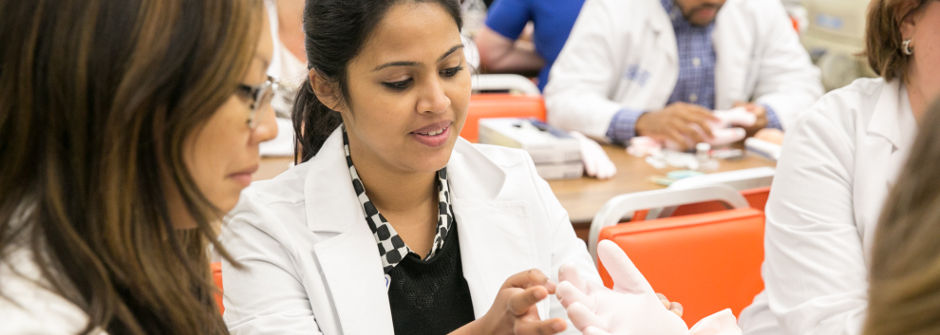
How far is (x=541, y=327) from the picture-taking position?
3.81 ft

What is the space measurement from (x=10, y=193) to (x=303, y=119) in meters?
0.82

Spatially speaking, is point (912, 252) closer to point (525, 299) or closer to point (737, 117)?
point (525, 299)

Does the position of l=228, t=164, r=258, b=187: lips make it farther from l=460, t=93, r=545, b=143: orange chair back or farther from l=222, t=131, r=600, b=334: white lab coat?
l=460, t=93, r=545, b=143: orange chair back

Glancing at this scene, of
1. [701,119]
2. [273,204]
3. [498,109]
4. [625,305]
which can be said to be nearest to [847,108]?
[625,305]

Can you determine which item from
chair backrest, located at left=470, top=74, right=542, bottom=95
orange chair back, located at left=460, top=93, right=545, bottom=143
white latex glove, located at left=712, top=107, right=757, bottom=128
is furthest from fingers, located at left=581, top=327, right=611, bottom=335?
chair backrest, located at left=470, top=74, right=542, bottom=95

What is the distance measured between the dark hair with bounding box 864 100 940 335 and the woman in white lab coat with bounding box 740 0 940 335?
2.81 feet

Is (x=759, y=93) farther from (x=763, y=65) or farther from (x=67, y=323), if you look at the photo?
(x=67, y=323)

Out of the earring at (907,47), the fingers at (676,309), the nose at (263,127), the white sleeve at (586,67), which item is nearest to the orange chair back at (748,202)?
the earring at (907,47)

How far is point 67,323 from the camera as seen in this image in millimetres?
827

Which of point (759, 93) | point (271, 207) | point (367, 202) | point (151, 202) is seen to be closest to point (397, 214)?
point (367, 202)

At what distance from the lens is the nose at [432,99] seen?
1.39 metres

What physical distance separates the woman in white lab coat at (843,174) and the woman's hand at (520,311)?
0.56 metres

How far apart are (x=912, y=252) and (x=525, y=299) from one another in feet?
2.05

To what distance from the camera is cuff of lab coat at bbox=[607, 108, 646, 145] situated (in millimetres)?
2875
